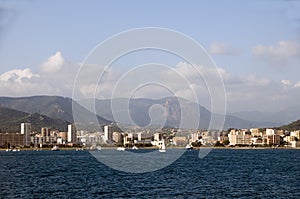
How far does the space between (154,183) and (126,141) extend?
447 ft

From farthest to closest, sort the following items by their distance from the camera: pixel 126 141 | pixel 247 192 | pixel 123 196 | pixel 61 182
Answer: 1. pixel 126 141
2. pixel 61 182
3. pixel 247 192
4. pixel 123 196

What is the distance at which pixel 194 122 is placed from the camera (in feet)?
214

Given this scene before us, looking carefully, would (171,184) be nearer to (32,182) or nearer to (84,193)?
(84,193)

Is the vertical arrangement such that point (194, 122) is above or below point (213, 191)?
above

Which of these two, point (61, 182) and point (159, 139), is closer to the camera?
point (61, 182)

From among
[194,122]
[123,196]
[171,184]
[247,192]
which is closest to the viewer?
[123,196]

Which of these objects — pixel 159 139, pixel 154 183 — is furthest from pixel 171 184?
pixel 159 139

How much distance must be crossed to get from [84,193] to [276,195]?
1477 centimetres

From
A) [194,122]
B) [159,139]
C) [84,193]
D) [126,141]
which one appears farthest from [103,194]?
[126,141]

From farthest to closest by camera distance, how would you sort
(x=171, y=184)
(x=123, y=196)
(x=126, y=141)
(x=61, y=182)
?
(x=126, y=141), (x=61, y=182), (x=171, y=184), (x=123, y=196)

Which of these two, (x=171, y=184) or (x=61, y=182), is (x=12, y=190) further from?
(x=171, y=184)

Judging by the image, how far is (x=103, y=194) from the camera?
42.7 m

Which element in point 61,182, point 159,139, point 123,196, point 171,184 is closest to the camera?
point 123,196

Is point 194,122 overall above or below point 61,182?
above
